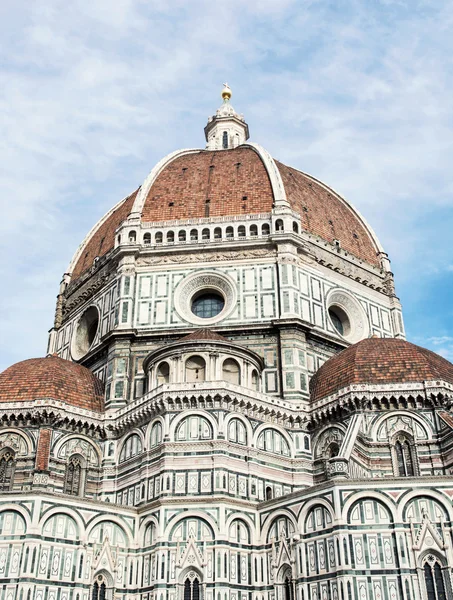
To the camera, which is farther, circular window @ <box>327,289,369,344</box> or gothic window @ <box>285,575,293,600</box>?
circular window @ <box>327,289,369,344</box>

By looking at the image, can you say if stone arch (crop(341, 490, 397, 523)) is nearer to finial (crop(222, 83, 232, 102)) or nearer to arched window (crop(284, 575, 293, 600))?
arched window (crop(284, 575, 293, 600))

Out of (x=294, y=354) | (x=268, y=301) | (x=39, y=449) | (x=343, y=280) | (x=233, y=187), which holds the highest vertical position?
(x=233, y=187)

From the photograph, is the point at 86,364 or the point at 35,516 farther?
the point at 86,364

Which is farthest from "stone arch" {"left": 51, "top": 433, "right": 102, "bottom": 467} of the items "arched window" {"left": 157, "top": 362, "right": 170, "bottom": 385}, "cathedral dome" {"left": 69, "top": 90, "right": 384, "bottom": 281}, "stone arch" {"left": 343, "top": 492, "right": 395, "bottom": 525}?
"stone arch" {"left": 343, "top": 492, "right": 395, "bottom": 525}

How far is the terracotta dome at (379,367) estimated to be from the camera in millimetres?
30266

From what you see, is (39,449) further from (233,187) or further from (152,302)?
(233,187)

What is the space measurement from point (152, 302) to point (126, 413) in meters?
6.32

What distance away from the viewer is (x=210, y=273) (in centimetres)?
3622

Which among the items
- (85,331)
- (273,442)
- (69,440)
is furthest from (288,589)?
(85,331)

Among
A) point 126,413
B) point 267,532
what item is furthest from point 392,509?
point 126,413

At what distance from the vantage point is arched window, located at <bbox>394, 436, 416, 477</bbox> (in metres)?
28.6

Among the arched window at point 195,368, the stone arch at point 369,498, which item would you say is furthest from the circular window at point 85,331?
the stone arch at point 369,498

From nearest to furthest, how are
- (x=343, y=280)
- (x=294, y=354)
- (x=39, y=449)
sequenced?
(x=39, y=449) → (x=294, y=354) → (x=343, y=280)

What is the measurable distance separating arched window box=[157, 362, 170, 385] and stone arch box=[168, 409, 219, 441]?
7.88 ft
